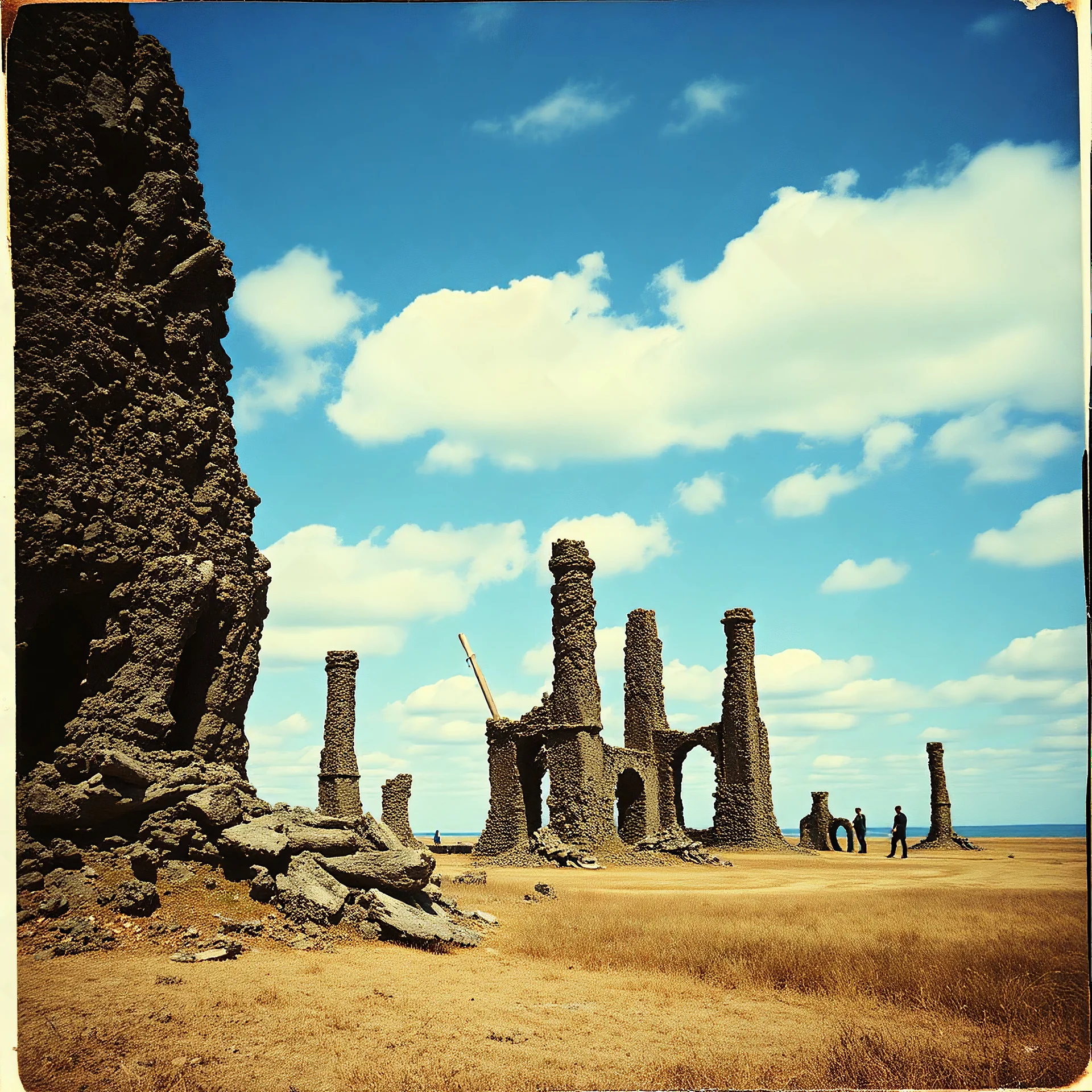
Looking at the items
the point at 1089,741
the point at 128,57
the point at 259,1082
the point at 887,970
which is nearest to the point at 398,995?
the point at 259,1082

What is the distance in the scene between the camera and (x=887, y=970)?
8180 mm

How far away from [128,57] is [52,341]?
4.03 meters

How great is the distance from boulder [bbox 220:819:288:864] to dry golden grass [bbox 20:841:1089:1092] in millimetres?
493

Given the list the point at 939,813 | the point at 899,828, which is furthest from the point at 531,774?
the point at 939,813

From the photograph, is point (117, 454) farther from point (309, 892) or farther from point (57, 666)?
point (309, 892)

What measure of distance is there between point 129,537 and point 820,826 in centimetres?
3645

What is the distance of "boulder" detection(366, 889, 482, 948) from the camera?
31.2 feet

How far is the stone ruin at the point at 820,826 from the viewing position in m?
39.0

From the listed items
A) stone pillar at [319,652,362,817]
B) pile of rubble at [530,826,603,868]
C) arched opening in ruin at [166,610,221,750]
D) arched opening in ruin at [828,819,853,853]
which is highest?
arched opening in ruin at [166,610,221,750]

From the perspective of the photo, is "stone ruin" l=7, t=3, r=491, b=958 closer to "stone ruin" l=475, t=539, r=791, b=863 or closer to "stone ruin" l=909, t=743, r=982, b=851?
"stone ruin" l=475, t=539, r=791, b=863

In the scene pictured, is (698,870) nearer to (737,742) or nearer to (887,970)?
(737,742)

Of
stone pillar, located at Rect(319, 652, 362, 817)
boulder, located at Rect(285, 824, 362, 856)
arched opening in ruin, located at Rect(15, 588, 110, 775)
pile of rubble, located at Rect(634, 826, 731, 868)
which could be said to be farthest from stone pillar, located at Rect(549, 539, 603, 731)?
arched opening in ruin, located at Rect(15, 588, 110, 775)

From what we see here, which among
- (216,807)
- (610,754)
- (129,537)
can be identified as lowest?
(610,754)

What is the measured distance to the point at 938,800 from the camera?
37719 mm
